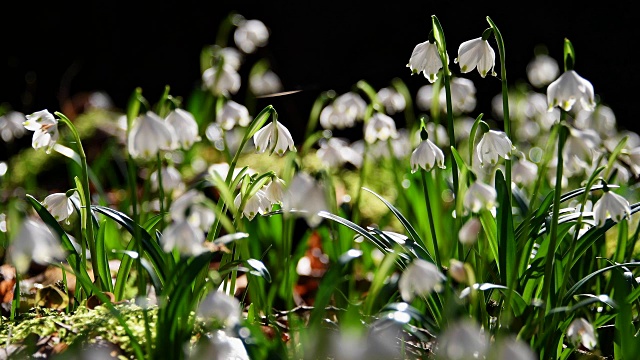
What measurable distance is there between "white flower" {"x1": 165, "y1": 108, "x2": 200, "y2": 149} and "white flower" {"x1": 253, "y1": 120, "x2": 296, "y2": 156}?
23 cm

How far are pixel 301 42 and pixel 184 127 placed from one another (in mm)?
4534

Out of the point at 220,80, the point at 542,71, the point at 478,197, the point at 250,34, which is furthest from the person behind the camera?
the point at 542,71

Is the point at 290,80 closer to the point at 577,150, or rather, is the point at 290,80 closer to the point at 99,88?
the point at 99,88

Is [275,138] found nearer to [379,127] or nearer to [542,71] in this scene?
[379,127]

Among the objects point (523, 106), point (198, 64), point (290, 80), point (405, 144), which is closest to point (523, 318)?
point (405, 144)

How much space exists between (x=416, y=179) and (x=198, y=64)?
12.5ft

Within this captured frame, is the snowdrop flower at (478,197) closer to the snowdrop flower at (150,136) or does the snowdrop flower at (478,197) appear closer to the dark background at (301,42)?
the snowdrop flower at (150,136)

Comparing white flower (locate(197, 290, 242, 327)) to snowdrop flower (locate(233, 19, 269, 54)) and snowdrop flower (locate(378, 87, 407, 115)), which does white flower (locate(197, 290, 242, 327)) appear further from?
snowdrop flower (locate(233, 19, 269, 54))

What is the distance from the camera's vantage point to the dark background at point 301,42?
567 cm

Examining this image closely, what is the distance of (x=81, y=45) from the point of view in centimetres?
623

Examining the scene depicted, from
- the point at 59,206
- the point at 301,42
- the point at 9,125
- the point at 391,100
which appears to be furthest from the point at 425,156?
the point at 301,42

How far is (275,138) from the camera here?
5.54ft

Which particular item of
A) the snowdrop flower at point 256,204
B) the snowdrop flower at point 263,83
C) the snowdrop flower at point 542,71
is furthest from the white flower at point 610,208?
the snowdrop flower at point 542,71

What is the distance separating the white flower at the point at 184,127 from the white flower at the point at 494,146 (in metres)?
0.64
